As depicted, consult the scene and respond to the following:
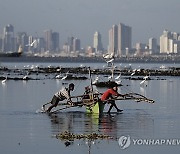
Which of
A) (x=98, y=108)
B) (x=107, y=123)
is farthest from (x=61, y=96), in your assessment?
(x=107, y=123)

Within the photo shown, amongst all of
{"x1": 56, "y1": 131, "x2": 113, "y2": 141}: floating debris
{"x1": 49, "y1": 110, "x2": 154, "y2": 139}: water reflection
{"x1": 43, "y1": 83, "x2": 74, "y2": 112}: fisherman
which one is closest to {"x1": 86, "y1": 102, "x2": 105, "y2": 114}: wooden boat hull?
{"x1": 49, "y1": 110, "x2": 154, "y2": 139}: water reflection

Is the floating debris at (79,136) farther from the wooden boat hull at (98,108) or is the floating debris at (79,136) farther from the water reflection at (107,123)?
the wooden boat hull at (98,108)

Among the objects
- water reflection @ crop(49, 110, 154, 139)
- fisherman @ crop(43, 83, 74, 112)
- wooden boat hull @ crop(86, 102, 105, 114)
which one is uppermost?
fisherman @ crop(43, 83, 74, 112)

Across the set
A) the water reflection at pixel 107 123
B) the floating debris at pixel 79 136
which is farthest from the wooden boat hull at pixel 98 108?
the floating debris at pixel 79 136

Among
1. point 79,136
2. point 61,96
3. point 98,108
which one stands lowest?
point 79,136

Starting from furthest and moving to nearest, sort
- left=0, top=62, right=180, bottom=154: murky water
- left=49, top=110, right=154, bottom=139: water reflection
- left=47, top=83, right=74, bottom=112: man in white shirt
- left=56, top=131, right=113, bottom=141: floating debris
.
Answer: left=47, top=83, right=74, bottom=112: man in white shirt → left=49, top=110, right=154, bottom=139: water reflection → left=56, top=131, right=113, bottom=141: floating debris → left=0, top=62, right=180, bottom=154: murky water

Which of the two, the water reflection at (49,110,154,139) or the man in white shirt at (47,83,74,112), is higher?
the man in white shirt at (47,83,74,112)

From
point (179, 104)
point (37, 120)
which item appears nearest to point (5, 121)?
point (37, 120)

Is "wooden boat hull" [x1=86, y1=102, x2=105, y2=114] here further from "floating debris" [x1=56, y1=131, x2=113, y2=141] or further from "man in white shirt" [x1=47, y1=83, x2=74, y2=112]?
"floating debris" [x1=56, y1=131, x2=113, y2=141]

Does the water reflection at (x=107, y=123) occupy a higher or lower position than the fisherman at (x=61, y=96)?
lower

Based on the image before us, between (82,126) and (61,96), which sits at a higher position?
(61,96)

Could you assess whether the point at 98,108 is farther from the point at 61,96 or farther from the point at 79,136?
the point at 79,136

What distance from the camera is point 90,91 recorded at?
28.7m

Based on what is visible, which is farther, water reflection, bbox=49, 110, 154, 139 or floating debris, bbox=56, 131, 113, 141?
water reflection, bbox=49, 110, 154, 139
